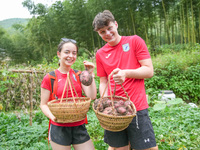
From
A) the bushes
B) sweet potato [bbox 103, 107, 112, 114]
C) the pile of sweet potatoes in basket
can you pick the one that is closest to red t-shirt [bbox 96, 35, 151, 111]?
the pile of sweet potatoes in basket

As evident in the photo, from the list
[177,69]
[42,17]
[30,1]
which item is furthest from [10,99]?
[30,1]

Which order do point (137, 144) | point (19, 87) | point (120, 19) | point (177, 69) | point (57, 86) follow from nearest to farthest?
point (137, 144)
point (57, 86)
point (19, 87)
point (177, 69)
point (120, 19)

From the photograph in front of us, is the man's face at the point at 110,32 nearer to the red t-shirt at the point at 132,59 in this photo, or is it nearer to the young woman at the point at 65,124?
the red t-shirt at the point at 132,59

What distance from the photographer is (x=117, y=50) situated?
1374 mm

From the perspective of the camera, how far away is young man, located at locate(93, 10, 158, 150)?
1.27 m

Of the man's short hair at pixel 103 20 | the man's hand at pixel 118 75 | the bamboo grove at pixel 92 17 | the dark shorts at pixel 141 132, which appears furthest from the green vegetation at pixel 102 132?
the bamboo grove at pixel 92 17

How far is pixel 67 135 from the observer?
1.34 m

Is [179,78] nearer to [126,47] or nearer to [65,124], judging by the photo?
[126,47]

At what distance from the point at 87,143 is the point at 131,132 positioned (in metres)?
0.43

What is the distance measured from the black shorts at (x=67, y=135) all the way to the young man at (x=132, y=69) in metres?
0.26

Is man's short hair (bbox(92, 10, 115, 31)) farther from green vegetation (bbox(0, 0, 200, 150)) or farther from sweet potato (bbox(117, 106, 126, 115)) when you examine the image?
green vegetation (bbox(0, 0, 200, 150))

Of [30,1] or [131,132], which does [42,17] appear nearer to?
[30,1]

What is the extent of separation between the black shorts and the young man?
0.26 meters

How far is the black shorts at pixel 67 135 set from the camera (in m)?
1.32
